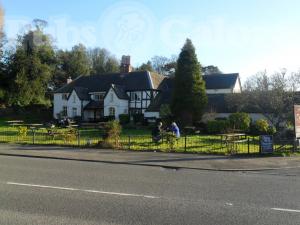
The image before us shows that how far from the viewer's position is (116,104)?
61.7 metres

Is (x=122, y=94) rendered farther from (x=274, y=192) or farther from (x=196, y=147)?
(x=274, y=192)

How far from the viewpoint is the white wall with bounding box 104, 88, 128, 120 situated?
6156 centimetres

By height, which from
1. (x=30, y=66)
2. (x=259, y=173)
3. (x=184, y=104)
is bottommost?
(x=259, y=173)

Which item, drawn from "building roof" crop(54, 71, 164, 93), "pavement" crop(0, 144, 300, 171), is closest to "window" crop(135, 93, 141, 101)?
"building roof" crop(54, 71, 164, 93)

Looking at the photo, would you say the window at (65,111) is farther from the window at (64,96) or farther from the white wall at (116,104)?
the white wall at (116,104)

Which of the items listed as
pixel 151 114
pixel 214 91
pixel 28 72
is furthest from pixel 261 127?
pixel 28 72

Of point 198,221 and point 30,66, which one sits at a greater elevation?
point 30,66

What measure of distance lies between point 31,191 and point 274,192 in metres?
6.24

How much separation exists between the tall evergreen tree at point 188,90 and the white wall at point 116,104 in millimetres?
16560

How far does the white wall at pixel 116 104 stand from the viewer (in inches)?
2424

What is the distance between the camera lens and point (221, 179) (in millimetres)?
13383

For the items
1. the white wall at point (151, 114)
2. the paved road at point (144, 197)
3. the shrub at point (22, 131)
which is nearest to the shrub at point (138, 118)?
the white wall at point (151, 114)

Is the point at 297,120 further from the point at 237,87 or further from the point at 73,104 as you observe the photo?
the point at 73,104

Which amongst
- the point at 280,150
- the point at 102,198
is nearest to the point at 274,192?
the point at 102,198
